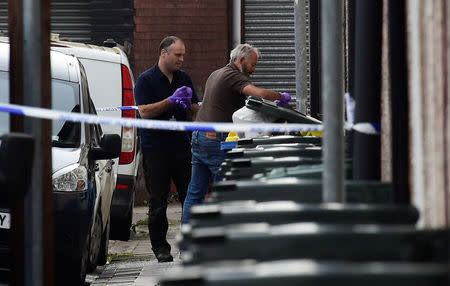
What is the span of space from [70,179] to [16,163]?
3085 mm

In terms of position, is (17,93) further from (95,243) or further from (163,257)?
(163,257)

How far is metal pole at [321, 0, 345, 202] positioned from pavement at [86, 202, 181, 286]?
477 centimetres

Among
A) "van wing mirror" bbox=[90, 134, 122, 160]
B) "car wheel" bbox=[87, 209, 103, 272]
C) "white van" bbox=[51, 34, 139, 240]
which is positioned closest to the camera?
"van wing mirror" bbox=[90, 134, 122, 160]

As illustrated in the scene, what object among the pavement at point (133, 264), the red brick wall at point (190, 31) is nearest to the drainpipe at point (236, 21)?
the red brick wall at point (190, 31)

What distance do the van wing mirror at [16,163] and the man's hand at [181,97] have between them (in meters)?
4.81

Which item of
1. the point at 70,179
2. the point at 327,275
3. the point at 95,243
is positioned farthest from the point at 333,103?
the point at 95,243

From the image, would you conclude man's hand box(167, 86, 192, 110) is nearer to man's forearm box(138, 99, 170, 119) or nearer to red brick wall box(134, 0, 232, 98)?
man's forearm box(138, 99, 170, 119)

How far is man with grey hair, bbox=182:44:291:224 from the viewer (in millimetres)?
9430

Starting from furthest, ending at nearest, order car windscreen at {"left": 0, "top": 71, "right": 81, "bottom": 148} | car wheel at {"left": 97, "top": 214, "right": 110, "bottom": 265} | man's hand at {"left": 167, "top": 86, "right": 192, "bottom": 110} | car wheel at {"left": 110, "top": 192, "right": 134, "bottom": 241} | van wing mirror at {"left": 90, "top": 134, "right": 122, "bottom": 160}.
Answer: car wheel at {"left": 110, "top": 192, "right": 134, "bottom": 241}
car wheel at {"left": 97, "top": 214, "right": 110, "bottom": 265}
man's hand at {"left": 167, "top": 86, "right": 192, "bottom": 110}
car windscreen at {"left": 0, "top": 71, "right": 81, "bottom": 148}
van wing mirror at {"left": 90, "top": 134, "right": 122, "bottom": 160}

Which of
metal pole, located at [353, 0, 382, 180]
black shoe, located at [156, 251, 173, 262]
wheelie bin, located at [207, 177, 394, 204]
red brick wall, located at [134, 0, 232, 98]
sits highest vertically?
red brick wall, located at [134, 0, 232, 98]

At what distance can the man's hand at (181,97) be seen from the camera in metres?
9.59

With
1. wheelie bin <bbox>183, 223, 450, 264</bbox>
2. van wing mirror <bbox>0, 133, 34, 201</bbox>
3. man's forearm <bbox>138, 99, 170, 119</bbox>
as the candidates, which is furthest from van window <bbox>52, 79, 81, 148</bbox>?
wheelie bin <bbox>183, 223, 450, 264</bbox>

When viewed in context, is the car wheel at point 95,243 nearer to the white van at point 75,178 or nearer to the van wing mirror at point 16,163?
the white van at point 75,178

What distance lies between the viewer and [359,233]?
7.51ft
